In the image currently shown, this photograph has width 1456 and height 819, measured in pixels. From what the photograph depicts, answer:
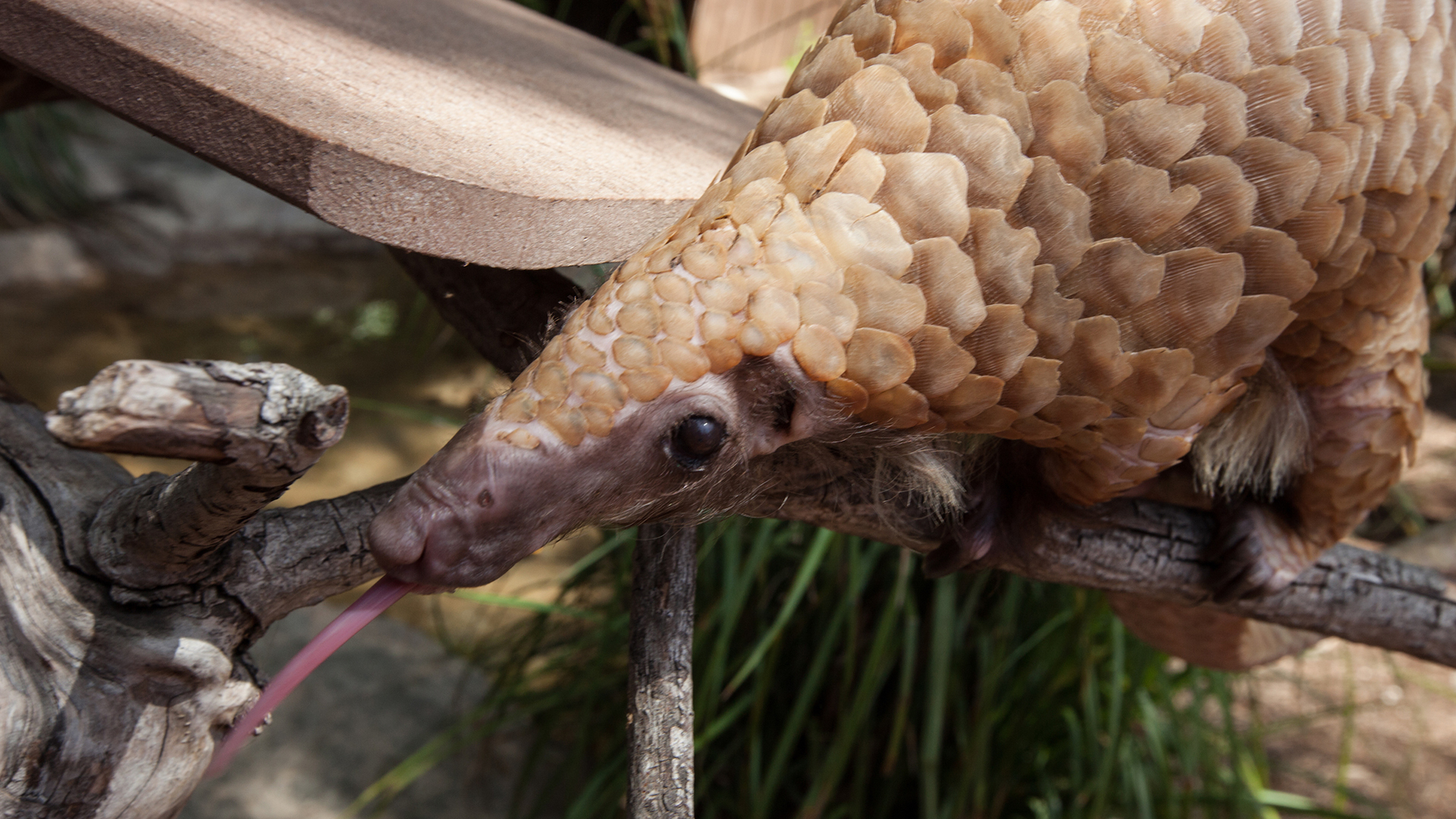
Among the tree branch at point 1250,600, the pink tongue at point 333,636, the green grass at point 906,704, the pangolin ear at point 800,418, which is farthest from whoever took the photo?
the green grass at point 906,704

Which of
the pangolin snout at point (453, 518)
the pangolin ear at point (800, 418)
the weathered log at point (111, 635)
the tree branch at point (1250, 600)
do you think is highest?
the tree branch at point (1250, 600)

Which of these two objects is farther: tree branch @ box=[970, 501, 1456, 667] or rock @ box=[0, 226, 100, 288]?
rock @ box=[0, 226, 100, 288]

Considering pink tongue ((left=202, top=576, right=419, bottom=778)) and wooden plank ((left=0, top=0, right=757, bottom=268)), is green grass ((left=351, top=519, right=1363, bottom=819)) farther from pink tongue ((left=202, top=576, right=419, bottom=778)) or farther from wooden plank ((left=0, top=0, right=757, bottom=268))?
pink tongue ((left=202, top=576, right=419, bottom=778))

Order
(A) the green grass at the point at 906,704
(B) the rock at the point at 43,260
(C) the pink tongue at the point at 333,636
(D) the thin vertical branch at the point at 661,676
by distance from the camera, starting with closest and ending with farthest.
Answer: (C) the pink tongue at the point at 333,636
(D) the thin vertical branch at the point at 661,676
(A) the green grass at the point at 906,704
(B) the rock at the point at 43,260

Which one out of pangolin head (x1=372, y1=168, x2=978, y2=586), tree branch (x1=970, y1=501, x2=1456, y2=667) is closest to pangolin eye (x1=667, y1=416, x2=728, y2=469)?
pangolin head (x1=372, y1=168, x2=978, y2=586)

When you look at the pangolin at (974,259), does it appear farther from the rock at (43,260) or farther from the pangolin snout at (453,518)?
the rock at (43,260)

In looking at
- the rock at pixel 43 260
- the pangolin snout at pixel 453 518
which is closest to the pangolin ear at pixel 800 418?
the pangolin snout at pixel 453 518

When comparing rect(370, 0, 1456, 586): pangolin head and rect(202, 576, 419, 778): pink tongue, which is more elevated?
rect(370, 0, 1456, 586): pangolin head
